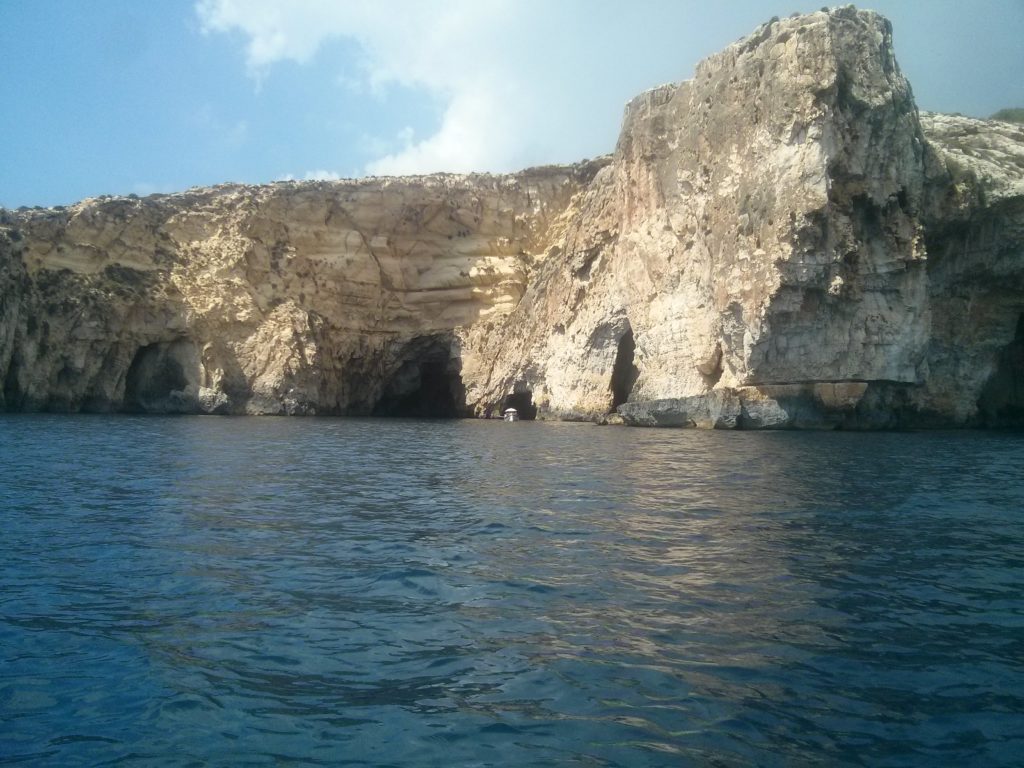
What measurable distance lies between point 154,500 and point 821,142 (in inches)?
969

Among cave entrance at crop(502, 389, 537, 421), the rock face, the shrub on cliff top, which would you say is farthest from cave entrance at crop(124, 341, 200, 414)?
the shrub on cliff top

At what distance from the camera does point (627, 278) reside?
128 feet

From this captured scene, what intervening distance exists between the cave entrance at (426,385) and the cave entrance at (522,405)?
3158 mm

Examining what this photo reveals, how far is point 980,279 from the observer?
33500 mm

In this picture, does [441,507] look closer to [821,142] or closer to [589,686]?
[589,686]

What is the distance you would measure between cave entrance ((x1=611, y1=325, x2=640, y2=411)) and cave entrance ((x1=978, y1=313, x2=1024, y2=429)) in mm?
15465

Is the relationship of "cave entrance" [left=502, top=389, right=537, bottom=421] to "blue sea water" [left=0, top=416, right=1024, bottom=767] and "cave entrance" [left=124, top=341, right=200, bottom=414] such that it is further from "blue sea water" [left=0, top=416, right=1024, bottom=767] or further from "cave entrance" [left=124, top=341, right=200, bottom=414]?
"blue sea water" [left=0, top=416, right=1024, bottom=767]

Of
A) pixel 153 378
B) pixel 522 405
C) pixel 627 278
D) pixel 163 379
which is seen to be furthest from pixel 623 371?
pixel 153 378

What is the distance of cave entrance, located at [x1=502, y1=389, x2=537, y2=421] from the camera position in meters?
47.0

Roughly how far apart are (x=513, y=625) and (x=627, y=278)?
32986 mm

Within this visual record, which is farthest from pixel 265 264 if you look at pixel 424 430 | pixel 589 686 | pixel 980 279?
pixel 589 686

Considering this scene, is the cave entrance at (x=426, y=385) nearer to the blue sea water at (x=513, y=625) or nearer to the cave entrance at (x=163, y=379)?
the cave entrance at (x=163, y=379)

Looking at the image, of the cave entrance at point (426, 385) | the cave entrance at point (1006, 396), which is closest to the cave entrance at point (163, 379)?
the cave entrance at point (426, 385)

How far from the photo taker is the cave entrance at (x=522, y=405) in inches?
1851
